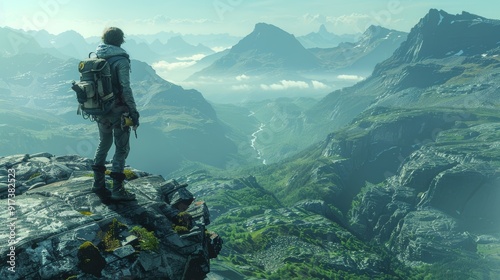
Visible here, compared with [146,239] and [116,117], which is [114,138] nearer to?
[116,117]

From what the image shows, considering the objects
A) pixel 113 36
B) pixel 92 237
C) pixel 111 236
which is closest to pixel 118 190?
pixel 111 236

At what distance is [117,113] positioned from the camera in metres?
20.4

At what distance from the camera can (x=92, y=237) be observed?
18906mm

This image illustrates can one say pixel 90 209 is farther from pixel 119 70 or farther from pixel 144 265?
pixel 119 70

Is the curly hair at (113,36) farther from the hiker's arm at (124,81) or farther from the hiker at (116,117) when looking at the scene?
the hiker's arm at (124,81)

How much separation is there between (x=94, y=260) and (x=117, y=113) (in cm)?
762

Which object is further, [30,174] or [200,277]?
[30,174]

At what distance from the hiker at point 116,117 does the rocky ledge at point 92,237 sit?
3.34 feet

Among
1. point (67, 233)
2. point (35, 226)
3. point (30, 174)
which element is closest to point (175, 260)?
point (67, 233)

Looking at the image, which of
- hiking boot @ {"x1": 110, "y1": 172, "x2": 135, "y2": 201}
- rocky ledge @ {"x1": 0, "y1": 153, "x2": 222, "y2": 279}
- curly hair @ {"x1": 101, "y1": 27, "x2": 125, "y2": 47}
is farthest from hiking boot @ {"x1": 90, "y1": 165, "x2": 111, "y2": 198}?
curly hair @ {"x1": 101, "y1": 27, "x2": 125, "y2": 47}

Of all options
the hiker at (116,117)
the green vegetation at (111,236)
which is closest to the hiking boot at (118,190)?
the hiker at (116,117)

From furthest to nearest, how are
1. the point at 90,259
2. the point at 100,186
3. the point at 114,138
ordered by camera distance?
the point at 100,186, the point at 114,138, the point at 90,259

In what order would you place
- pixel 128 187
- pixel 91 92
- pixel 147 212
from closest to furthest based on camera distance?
pixel 91 92
pixel 147 212
pixel 128 187

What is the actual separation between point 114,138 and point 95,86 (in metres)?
3.29
